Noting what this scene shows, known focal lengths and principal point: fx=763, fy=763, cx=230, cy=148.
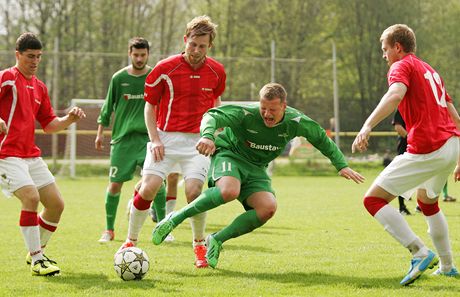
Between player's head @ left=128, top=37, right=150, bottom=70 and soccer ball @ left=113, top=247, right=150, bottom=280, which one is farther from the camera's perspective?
player's head @ left=128, top=37, right=150, bottom=70

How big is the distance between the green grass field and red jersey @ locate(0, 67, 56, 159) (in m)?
1.04

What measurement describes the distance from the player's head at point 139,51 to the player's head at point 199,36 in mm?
1793

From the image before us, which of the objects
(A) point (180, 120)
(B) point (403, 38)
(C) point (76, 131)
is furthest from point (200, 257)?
(C) point (76, 131)

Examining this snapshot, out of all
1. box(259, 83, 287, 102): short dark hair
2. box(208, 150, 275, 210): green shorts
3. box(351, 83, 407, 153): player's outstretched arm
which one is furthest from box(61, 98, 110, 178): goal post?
box(351, 83, 407, 153): player's outstretched arm

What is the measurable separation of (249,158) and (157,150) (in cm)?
83

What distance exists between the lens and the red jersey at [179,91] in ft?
22.8

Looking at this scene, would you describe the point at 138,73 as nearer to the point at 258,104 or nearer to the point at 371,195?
the point at 258,104

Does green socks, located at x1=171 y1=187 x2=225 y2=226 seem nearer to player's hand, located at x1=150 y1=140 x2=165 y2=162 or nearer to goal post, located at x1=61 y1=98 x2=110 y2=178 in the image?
player's hand, located at x1=150 y1=140 x2=165 y2=162

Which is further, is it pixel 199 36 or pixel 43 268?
pixel 199 36

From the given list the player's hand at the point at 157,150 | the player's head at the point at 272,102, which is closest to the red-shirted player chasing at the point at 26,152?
the player's hand at the point at 157,150

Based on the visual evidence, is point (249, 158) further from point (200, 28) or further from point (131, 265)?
point (131, 265)

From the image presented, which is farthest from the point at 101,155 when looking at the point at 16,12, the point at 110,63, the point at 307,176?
the point at 16,12

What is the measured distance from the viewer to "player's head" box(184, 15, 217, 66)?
6648mm

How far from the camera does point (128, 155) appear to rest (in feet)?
29.2
